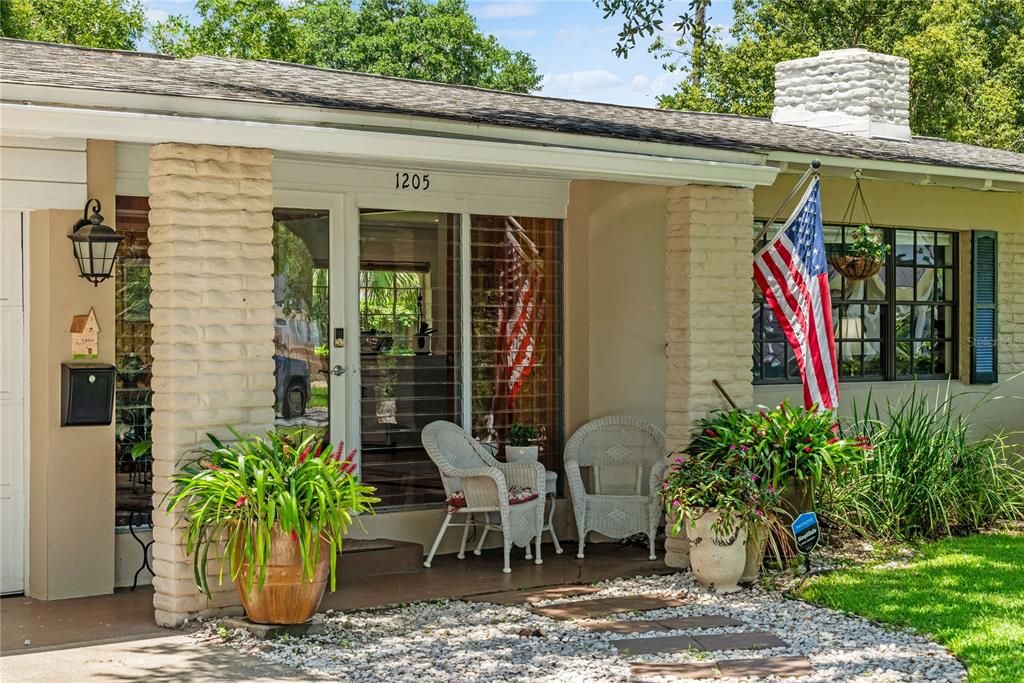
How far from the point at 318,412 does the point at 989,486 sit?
209 inches

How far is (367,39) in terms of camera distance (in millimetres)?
36094

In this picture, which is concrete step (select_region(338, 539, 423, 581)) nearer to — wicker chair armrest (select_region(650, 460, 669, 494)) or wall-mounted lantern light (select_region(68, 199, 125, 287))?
wicker chair armrest (select_region(650, 460, 669, 494))

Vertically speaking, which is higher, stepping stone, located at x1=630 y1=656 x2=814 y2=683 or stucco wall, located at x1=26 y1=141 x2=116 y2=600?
stucco wall, located at x1=26 y1=141 x2=116 y2=600

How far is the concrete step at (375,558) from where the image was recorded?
27.5 feet

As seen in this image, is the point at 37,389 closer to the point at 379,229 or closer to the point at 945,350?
the point at 379,229

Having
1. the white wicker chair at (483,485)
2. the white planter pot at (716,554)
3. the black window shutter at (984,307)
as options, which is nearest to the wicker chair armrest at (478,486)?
the white wicker chair at (483,485)

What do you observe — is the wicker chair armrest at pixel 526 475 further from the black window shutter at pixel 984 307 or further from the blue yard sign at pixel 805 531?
the black window shutter at pixel 984 307

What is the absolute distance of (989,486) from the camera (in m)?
10.1

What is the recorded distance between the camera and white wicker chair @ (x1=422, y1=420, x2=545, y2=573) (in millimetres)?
8617

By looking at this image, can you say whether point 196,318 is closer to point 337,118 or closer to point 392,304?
point 337,118

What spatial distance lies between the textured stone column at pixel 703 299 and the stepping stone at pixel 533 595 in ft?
3.26

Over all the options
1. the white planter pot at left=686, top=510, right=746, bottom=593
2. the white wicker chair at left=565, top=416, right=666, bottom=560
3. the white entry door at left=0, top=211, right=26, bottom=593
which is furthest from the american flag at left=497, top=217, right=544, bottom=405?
the white entry door at left=0, top=211, right=26, bottom=593

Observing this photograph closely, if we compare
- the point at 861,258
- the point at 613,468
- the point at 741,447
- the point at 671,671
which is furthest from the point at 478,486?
the point at 861,258

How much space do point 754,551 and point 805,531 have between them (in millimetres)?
351
